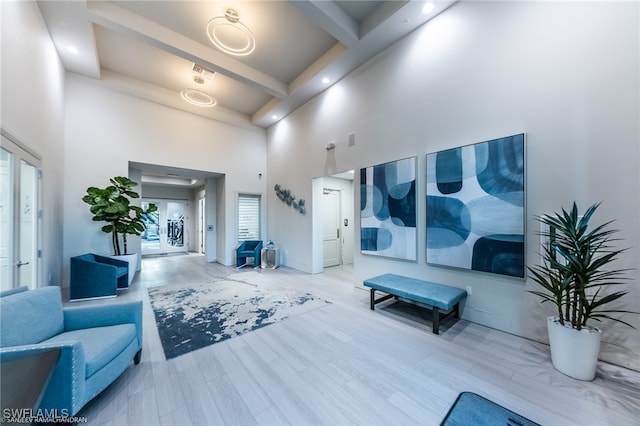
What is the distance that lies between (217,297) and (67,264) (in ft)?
10.8

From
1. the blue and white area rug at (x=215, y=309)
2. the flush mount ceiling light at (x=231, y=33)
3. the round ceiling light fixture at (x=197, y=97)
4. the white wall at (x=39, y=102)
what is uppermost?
the flush mount ceiling light at (x=231, y=33)

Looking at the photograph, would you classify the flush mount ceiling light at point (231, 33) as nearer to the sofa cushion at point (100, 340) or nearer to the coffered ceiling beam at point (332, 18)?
the coffered ceiling beam at point (332, 18)

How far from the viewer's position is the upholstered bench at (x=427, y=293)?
263cm

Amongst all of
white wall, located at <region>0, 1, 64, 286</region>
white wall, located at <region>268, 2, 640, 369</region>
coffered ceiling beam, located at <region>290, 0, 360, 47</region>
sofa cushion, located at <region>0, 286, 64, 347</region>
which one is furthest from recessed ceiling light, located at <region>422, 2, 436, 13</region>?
sofa cushion, located at <region>0, 286, 64, 347</region>

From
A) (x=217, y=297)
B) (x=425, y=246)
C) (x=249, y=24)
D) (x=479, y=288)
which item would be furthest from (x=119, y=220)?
(x=479, y=288)

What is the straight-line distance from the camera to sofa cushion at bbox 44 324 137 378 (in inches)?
60.9

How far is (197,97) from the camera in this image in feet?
16.0

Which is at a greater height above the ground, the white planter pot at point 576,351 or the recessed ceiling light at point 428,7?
the recessed ceiling light at point 428,7

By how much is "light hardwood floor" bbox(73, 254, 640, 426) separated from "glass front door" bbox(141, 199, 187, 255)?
7.64 metres

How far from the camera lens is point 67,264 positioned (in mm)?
4469

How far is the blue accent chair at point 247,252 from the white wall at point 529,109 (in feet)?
10.9

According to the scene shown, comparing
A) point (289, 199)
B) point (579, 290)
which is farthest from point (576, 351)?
point (289, 199)

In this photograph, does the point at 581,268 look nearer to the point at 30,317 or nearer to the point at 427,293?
the point at 427,293

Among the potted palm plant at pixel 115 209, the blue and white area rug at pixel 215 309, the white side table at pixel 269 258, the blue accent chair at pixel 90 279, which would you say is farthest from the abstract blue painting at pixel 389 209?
the potted palm plant at pixel 115 209
